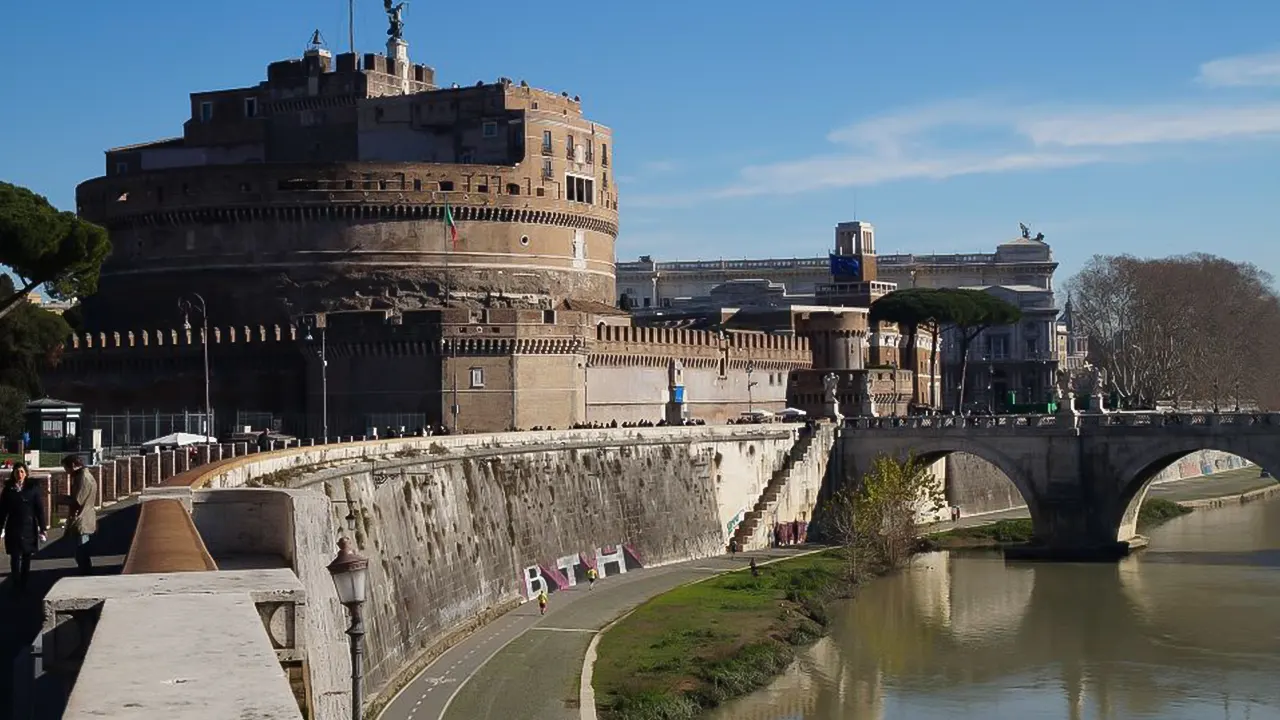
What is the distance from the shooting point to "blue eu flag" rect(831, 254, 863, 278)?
97.1 m

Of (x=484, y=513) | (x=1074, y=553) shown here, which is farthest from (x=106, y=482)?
(x=1074, y=553)

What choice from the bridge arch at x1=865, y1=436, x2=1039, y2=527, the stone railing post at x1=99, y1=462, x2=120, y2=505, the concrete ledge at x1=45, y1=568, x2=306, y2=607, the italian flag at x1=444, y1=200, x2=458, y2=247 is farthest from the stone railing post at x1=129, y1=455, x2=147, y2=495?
the italian flag at x1=444, y1=200, x2=458, y2=247

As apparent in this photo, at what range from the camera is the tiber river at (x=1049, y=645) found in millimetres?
31406

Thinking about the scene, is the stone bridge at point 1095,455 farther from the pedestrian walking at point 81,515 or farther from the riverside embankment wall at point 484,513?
the pedestrian walking at point 81,515

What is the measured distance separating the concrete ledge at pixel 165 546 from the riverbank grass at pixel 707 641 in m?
14.7

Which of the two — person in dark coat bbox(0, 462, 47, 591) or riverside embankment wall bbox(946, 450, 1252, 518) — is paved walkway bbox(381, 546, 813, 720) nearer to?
person in dark coat bbox(0, 462, 47, 591)

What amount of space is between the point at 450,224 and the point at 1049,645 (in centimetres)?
2754

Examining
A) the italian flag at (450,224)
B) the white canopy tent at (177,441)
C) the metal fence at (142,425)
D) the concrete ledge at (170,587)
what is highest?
the italian flag at (450,224)

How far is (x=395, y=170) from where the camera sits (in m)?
60.3

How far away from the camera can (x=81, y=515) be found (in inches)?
581

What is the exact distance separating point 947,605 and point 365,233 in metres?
25.4

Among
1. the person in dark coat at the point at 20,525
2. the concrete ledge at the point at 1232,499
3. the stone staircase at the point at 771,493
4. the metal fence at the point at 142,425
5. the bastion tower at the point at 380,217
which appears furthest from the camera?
the concrete ledge at the point at 1232,499

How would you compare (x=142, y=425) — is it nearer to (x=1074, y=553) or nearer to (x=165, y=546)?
(x=1074, y=553)

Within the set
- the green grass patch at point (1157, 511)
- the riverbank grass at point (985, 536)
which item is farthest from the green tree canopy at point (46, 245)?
the green grass patch at point (1157, 511)
